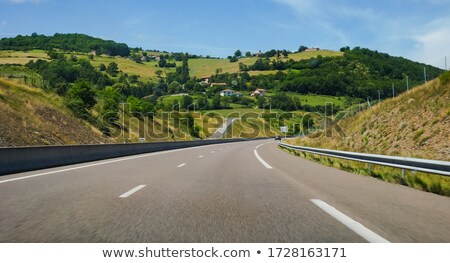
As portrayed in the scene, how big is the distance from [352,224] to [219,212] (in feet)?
6.32

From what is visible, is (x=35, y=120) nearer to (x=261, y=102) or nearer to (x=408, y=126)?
(x=408, y=126)

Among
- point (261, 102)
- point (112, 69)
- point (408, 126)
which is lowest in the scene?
point (408, 126)

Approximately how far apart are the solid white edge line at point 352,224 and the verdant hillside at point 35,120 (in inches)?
1013

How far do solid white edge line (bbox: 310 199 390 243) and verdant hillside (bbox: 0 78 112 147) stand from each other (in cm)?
2573

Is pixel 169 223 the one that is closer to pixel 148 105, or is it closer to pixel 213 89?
pixel 148 105

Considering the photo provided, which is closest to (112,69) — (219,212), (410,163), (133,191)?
(133,191)

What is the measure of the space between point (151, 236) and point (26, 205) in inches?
134

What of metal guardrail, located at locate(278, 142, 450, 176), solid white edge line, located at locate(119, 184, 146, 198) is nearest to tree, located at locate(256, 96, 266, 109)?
metal guardrail, located at locate(278, 142, 450, 176)

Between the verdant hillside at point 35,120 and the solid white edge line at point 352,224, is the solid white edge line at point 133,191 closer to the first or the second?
the solid white edge line at point 352,224

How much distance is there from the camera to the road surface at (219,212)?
17.1 feet

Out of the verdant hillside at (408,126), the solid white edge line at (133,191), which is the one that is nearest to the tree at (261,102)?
the verdant hillside at (408,126)

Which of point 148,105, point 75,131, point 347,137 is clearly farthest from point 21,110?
point 148,105

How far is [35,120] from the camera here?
116 feet

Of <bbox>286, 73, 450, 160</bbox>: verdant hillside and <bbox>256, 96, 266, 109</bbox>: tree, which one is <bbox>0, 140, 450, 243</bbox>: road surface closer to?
<bbox>286, 73, 450, 160</bbox>: verdant hillside
